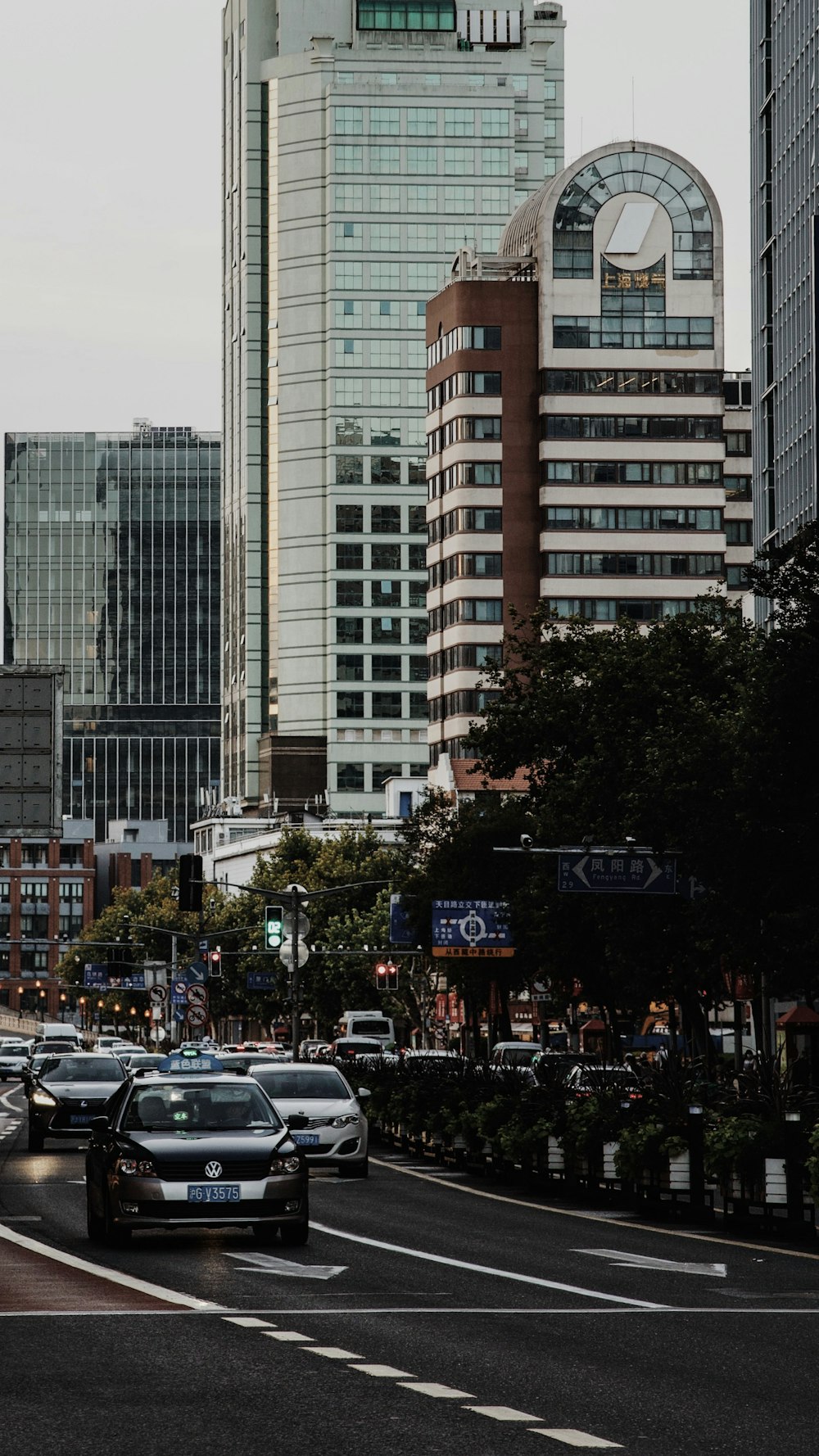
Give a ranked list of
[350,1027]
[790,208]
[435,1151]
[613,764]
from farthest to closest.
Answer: [790,208] → [350,1027] → [613,764] → [435,1151]

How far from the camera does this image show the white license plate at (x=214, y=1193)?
20281 mm

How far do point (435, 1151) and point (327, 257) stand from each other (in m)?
154

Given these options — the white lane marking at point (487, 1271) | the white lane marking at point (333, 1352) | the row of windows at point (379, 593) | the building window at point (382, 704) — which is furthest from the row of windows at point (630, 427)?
the white lane marking at point (333, 1352)

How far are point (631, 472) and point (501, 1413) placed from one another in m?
120

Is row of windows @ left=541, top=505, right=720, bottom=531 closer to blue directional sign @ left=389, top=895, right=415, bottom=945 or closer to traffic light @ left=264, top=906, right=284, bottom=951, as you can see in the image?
→ blue directional sign @ left=389, top=895, right=415, bottom=945

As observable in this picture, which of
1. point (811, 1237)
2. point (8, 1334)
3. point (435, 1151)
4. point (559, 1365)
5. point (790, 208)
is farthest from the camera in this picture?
point (790, 208)

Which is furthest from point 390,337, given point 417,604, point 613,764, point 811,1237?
point 811,1237

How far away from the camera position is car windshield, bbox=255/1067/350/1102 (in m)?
32.5

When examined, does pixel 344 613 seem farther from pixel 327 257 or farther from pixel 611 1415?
pixel 611 1415

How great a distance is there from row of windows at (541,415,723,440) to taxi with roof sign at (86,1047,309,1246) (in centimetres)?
10909

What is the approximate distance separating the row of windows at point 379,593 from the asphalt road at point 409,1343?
160 meters

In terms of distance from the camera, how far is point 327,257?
18662 cm

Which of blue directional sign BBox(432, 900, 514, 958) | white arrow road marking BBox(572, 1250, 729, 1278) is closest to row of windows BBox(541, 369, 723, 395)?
blue directional sign BBox(432, 900, 514, 958)

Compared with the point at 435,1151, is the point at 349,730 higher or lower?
higher
